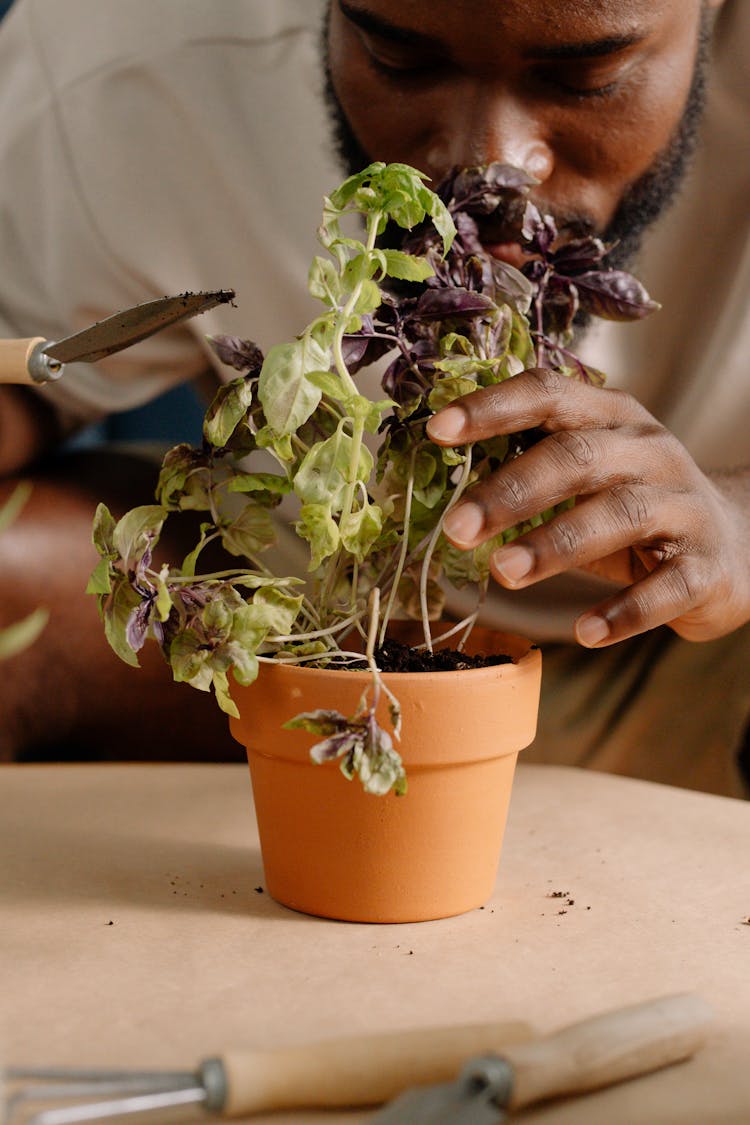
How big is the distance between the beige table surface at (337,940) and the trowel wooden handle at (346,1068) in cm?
2

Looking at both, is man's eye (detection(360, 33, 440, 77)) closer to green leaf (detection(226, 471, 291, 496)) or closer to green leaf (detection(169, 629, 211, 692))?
green leaf (detection(226, 471, 291, 496))

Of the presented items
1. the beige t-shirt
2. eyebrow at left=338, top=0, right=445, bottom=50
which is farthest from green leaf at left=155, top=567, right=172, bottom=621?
the beige t-shirt

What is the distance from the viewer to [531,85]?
37.8 inches

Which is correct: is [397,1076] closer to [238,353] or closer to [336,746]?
[336,746]

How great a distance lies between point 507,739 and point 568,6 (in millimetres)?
575

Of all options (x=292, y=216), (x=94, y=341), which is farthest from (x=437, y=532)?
(x=292, y=216)

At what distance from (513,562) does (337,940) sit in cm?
23

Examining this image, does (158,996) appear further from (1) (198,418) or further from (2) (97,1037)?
(1) (198,418)

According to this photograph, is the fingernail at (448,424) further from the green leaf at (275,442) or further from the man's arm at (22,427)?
the man's arm at (22,427)

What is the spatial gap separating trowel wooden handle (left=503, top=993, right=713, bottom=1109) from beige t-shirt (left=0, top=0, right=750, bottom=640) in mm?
831

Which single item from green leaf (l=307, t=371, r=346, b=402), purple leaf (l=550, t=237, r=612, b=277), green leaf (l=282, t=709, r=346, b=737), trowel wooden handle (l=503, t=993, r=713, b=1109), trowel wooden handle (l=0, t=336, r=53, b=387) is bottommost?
trowel wooden handle (l=503, t=993, r=713, b=1109)

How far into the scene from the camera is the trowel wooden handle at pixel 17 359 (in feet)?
2.10

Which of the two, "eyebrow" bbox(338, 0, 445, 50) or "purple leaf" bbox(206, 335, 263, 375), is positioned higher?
"eyebrow" bbox(338, 0, 445, 50)

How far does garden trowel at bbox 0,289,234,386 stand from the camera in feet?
2.11
